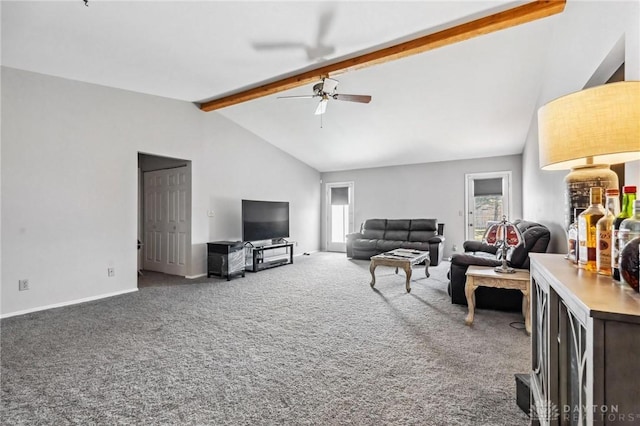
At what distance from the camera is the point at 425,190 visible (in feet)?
24.4

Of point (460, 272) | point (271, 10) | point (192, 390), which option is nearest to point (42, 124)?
point (271, 10)

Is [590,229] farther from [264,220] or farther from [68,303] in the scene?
[264,220]

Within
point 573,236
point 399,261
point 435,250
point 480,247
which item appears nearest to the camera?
point 573,236

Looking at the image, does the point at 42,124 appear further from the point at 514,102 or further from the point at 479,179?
the point at 479,179

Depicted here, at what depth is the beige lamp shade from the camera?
3.49 feet

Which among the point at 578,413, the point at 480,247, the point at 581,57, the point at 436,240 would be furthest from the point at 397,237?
the point at 578,413

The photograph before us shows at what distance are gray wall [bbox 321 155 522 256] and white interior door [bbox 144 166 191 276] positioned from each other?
448 cm

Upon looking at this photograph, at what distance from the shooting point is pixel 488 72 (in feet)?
12.8

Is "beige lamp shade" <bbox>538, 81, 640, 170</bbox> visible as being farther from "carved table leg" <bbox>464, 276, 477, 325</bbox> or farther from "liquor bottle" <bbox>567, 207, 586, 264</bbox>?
"carved table leg" <bbox>464, 276, 477, 325</bbox>

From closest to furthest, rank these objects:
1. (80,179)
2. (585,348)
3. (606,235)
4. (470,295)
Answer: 1. (585,348)
2. (606,235)
3. (470,295)
4. (80,179)

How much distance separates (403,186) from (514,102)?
134 inches

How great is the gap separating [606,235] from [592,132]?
38 cm

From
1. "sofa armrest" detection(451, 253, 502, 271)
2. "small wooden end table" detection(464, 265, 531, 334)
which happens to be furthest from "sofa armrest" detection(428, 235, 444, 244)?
"small wooden end table" detection(464, 265, 531, 334)

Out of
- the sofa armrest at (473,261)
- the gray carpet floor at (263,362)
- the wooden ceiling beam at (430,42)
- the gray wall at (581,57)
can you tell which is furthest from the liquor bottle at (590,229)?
the wooden ceiling beam at (430,42)
